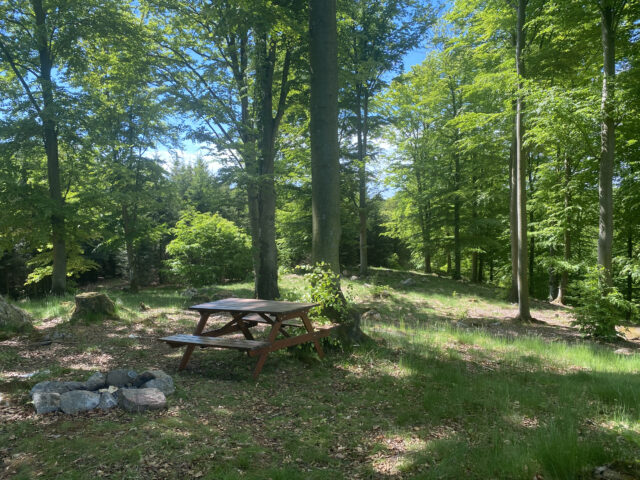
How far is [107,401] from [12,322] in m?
4.97

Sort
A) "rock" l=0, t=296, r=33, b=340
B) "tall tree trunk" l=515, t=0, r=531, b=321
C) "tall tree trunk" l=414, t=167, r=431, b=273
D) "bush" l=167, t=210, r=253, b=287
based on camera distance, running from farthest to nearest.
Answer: "tall tree trunk" l=414, t=167, r=431, b=273 → "bush" l=167, t=210, r=253, b=287 → "tall tree trunk" l=515, t=0, r=531, b=321 → "rock" l=0, t=296, r=33, b=340

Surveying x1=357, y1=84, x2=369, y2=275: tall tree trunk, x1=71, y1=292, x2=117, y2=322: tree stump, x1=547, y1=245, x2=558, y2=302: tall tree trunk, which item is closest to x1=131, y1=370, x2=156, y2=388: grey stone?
x1=71, y1=292, x2=117, y2=322: tree stump

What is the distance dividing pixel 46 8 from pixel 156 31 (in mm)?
4017

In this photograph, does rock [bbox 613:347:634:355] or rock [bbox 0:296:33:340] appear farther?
rock [bbox 613:347:634:355]

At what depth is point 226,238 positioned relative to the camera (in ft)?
62.1

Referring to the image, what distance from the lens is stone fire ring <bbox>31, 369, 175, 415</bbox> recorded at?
145 inches

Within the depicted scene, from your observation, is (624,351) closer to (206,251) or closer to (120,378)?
(120,378)

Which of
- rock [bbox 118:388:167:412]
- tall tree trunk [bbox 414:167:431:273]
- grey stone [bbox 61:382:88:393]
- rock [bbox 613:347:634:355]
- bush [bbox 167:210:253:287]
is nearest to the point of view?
rock [bbox 118:388:167:412]

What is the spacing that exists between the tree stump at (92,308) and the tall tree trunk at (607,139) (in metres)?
11.1

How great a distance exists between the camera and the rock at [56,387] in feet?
12.9

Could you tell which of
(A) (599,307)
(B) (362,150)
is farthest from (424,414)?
(B) (362,150)

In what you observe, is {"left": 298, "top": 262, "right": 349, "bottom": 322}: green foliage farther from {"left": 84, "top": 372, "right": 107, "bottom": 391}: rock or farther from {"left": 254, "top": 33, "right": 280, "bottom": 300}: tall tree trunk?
{"left": 254, "top": 33, "right": 280, "bottom": 300}: tall tree trunk

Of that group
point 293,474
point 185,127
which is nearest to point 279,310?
point 293,474

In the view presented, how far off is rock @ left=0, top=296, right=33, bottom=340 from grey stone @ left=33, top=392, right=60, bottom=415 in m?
4.04
